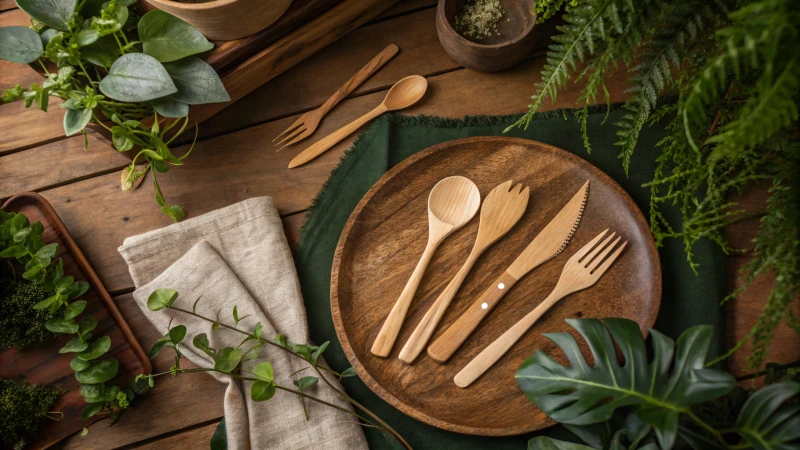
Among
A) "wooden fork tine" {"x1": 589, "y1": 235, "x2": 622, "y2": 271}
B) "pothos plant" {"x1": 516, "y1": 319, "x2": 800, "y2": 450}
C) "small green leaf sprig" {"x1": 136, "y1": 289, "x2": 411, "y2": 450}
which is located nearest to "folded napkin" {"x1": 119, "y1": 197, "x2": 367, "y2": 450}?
"small green leaf sprig" {"x1": 136, "y1": 289, "x2": 411, "y2": 450}

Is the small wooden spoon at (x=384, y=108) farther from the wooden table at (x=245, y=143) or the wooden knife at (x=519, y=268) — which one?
the wooden knife at (x=519, y=268)

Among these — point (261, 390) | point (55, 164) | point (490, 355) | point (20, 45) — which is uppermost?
point (20, 45)

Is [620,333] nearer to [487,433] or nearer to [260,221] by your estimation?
[487,433]

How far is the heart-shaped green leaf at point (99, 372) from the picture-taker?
87 centimetres

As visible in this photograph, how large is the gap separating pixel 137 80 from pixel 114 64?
0.15 ft

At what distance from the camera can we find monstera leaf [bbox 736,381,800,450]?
0.62 metres

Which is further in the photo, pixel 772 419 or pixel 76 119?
pixel 76 119

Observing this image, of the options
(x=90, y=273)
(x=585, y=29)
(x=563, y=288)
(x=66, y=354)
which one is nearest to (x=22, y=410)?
(x=66, y=354)

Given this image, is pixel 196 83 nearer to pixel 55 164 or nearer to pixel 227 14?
pixel 227 14

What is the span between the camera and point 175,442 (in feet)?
3.02

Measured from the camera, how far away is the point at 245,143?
1.05 meters

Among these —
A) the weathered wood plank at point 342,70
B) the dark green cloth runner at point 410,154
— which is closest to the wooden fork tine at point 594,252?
the dark green cloth runner at point 410,154

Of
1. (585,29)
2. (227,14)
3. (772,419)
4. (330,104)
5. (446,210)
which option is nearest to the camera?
(772,419)

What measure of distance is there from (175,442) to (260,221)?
1.22 ft
